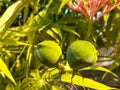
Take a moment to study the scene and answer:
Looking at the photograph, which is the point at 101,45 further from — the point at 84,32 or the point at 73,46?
the point at 73,46

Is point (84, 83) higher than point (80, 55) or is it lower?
lower

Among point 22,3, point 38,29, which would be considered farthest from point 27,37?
point 22,3

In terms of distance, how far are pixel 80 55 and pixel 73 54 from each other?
1 cm

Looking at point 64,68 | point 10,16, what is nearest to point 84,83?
point 64,68

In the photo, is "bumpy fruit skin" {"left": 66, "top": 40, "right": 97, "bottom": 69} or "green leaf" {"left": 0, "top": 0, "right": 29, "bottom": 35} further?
"green leaf" {"left": 0, "top": 0, "right": 29, "bottom": 35}

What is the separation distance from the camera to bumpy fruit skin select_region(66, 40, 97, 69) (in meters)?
0.87

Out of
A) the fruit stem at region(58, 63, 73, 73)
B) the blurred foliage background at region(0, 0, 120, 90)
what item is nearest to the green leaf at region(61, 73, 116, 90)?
the blurred foliage background at region(0, 0, 120, 90)

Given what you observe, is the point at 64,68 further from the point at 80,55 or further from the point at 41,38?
the point at 41,38

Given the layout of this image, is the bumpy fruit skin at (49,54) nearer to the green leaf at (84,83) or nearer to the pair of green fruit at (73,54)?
the pair of green fruit at (73,54)

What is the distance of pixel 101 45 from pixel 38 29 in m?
0.29

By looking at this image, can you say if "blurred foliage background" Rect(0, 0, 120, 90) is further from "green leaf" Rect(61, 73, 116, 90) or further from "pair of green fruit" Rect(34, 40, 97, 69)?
"pair of green fruit" Rect(34, 40, 97, 69)

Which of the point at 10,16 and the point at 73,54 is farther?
the point at 10,16

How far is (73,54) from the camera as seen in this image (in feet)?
2.86

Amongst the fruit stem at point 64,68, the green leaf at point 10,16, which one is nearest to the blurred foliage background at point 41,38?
the green leaf at point 10,16
